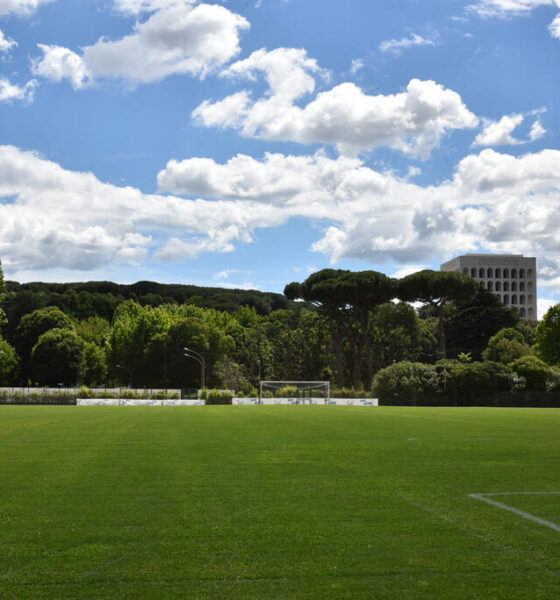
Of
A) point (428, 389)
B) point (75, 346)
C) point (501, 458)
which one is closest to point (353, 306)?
point (428, 389)

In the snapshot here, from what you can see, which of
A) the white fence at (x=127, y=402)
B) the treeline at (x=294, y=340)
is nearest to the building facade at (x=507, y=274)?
the treeline at (x=294, y=340)

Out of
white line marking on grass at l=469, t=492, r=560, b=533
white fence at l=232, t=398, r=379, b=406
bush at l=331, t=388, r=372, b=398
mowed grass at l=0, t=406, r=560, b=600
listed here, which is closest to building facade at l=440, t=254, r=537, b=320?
bush at l=331, t=388, r=372, b=398

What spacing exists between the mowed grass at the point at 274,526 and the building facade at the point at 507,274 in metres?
164

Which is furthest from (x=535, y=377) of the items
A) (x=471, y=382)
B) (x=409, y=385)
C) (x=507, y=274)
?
(x=507, y=274)

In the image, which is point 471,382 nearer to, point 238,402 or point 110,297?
point 238,402

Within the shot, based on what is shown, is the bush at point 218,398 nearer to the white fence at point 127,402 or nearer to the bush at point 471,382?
the white fence at point 127,402

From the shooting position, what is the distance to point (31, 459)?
13891mm

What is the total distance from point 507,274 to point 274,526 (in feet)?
584

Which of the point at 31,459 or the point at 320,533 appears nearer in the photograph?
the point at 320,533

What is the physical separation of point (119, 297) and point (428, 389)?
298ft

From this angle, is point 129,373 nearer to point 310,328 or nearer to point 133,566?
point 310,328

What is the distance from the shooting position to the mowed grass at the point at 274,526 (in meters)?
5.45

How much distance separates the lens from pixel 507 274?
175250mm

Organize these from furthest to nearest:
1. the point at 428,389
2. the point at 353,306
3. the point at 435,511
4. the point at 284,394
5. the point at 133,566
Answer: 1. the point at 353,306
2. the point at 284,394
3. the point at 428,389
4. the point at 435,511
5. the point at 133,566
